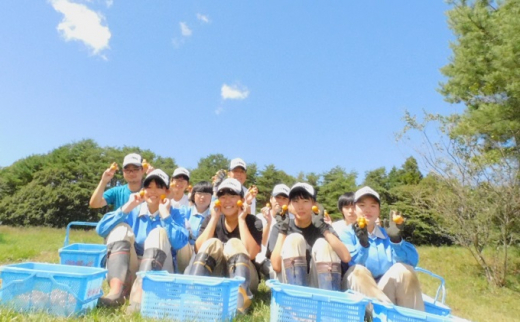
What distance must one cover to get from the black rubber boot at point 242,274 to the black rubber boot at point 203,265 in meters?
0.17

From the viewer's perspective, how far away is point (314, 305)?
2.49m

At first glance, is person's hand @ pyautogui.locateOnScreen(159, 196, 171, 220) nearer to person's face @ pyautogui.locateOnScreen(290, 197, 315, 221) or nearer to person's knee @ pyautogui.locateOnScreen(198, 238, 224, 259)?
person's knee @ pyautogui.locateOnScreen(198, 238, 224, 259)

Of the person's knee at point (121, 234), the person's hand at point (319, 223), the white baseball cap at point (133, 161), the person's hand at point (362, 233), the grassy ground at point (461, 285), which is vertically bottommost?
the grassy ground at point (461, 285)

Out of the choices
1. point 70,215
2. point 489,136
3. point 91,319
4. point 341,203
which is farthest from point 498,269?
point 70,215

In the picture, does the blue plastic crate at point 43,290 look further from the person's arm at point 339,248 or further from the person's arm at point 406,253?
the person's arm at point 406,253

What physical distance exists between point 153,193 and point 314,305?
2128 mm

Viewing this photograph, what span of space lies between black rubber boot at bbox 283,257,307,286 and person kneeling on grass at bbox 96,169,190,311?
113 cm

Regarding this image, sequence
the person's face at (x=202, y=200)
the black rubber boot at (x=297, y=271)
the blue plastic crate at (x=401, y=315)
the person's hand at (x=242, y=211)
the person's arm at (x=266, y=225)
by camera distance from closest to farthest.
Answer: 1. the blue plastic crate at (x=401, y=315)
2. the black rubber boot at (x=297, y=271)
3. the person's hand at (x=242, y=211)
4. the person's arm at (x=266, y=225)
5. the person's face at (x=202, y=200)

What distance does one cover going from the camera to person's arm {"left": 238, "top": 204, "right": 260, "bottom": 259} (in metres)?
3.59

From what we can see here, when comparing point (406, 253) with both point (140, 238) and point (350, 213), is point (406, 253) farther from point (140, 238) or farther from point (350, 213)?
point (140, 238)

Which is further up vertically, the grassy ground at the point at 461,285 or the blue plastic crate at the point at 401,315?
the blue plastic crate at the point at 401,315

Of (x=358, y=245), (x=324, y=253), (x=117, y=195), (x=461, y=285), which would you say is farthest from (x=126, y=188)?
(x=461, y=285)

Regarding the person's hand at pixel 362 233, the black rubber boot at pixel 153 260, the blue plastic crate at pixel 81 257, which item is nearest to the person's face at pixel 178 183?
the blue plastic crate at pixel 81 257

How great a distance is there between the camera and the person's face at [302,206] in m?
3.59
